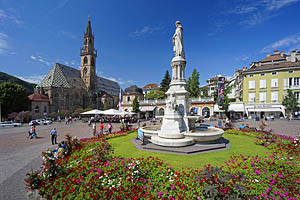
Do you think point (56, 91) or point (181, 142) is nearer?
point (181, 142)

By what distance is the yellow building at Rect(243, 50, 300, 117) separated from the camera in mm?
28703

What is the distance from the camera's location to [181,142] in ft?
23.9

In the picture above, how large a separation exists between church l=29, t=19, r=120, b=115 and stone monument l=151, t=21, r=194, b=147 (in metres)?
47.2

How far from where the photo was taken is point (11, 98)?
112ft

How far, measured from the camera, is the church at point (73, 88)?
47.5 m

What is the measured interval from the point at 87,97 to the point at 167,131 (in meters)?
59.9

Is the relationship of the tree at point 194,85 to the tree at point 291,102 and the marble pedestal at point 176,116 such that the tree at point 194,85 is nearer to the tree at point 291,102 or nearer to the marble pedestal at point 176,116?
the tree at point 291,102

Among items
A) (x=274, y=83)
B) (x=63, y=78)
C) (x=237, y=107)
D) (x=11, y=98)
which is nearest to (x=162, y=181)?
(x=237, y=107)

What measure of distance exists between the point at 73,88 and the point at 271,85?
62.3 m

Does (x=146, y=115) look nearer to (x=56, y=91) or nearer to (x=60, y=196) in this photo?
(x=56, y=91)

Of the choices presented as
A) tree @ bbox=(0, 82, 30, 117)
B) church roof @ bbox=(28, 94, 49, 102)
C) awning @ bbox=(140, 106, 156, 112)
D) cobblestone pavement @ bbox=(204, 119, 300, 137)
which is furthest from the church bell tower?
cobblestone pavement @ bbox=(204, 119, 300, 137)

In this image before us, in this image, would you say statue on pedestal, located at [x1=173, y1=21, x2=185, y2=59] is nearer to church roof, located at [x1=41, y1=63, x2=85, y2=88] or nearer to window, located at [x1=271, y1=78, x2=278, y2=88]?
window, located at [x1=271, y1=78, x2=278, y2=88]

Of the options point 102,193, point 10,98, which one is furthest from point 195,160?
point 10,98

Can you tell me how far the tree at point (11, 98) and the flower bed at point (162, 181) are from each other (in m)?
42.9
